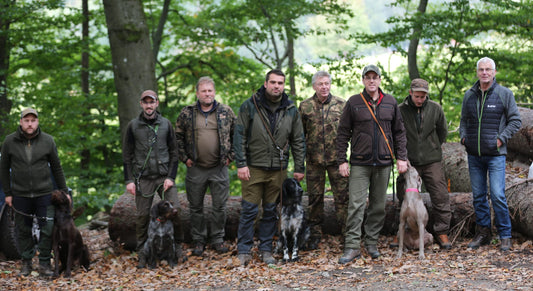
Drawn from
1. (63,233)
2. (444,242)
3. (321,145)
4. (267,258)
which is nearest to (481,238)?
(444,242)

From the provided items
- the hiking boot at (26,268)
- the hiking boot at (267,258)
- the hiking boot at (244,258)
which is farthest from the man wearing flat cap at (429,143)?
the hiking boot at (26,268)

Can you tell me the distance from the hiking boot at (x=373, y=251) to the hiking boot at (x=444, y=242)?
972mm

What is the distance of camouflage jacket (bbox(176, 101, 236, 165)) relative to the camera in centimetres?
649

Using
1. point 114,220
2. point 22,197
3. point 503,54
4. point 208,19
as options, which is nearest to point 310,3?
point 208,19

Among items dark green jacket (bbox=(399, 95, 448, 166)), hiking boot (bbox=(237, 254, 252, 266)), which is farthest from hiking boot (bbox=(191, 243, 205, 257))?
dark green jacket (bbox=(399, 95, 448, 166))

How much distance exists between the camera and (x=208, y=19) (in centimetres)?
1316

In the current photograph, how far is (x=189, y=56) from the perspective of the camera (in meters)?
14.6

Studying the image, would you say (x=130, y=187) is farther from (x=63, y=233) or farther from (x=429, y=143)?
(x=429, y=143)

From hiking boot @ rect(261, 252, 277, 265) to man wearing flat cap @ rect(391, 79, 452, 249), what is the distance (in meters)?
1.75

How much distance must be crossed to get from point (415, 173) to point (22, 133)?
5174 millimetres

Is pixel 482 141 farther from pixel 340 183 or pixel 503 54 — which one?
pixel 503 54

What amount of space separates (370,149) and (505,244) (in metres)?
2.13

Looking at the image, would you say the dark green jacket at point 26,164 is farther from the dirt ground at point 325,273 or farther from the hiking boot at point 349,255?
the hiking boot at point 349,255

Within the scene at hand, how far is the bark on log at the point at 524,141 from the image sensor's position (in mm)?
8190
